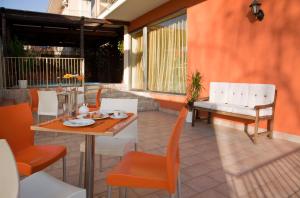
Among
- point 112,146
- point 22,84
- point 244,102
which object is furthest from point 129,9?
point 112,146

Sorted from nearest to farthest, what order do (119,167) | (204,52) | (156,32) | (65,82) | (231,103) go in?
1. (119,167)
2. (231,103)
3. (204,52)
4. (156,32)
5. (65,82)

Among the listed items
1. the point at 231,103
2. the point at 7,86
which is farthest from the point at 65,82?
the point at 231,103

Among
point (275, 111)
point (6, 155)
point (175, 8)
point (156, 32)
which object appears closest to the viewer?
point (6, 155)

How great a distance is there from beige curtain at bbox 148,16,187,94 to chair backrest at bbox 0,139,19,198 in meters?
5.74

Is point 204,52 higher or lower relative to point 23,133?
higher

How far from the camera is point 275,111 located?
416 cm

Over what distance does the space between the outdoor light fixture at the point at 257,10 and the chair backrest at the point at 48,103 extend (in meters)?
3.76

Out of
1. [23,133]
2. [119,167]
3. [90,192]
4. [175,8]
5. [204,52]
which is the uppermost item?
[175,8]

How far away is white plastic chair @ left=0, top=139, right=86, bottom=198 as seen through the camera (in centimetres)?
85

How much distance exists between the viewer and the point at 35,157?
1.91m

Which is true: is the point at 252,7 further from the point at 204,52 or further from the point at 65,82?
the point at 65,82

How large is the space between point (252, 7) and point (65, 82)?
7.75 meters

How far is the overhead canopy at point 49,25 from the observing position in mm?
7984

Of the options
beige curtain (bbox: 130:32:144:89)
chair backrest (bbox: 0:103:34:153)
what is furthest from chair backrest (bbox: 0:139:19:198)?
beige curtain (bbox: 130:32:144:89)
